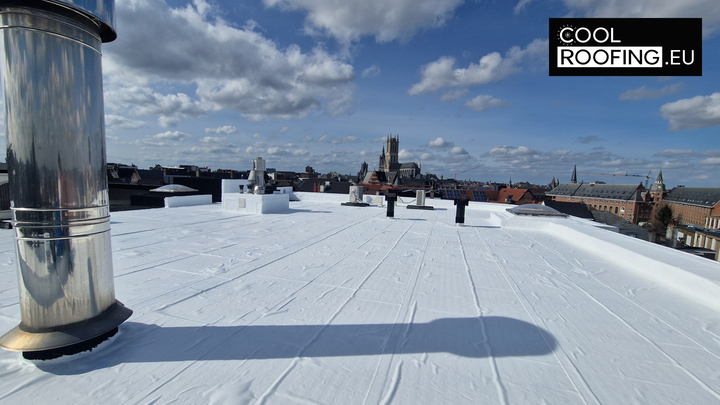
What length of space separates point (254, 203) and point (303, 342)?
32.5ft

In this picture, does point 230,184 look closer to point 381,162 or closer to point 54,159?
point 54,159

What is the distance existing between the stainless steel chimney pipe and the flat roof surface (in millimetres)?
355

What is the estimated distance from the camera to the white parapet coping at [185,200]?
40.7 feet

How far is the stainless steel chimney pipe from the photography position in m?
1.90

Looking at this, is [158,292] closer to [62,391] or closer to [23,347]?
[23,347]

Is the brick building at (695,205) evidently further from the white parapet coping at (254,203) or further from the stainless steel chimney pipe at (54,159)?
the stainless steel chimney pipe at (54,159)

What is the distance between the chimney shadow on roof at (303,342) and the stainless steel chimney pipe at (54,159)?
0.25 meters

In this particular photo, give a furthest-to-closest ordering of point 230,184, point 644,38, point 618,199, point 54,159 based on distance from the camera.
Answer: point 618,199, point 230,184, point 644,38, point 54,159

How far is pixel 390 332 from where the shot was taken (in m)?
2.65

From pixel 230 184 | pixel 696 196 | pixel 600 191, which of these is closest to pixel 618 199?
pixel 600 191

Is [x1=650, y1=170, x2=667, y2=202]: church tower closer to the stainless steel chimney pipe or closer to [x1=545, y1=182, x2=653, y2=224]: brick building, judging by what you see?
[x1=545, y1=182, x2=653, y2=224]: brick building

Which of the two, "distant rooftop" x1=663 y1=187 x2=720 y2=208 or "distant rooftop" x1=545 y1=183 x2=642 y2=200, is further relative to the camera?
"distant rooftop" x1=545 y1=183 x2=642 y2=200

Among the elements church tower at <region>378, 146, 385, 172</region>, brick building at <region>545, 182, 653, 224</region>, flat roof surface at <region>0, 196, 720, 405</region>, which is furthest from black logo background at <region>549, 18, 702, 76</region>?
church tower at <region>378, 146, 385, 172</region>

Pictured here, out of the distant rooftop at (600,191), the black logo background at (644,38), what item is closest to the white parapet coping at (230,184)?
the black logo background at (644,38)
